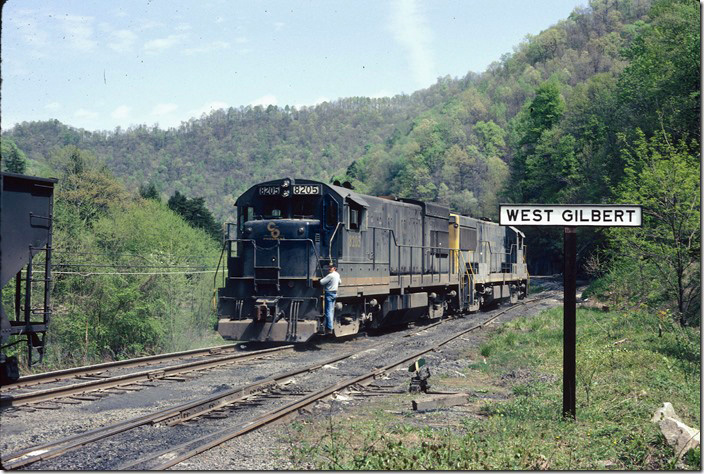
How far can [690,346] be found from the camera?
13.7 m

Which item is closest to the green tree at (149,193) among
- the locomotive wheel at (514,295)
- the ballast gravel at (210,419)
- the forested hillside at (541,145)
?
the forested hillside at (541,145)

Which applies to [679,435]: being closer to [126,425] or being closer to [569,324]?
[569,324]

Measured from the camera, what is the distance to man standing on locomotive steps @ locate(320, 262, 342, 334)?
16016mm

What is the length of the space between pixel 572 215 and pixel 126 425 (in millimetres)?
5830

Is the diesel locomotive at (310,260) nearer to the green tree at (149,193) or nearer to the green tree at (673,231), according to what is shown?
the green tree at (673,231)

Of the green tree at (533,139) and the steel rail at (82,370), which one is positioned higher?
the green tree at (533,139)

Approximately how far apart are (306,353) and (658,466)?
33.8 ft

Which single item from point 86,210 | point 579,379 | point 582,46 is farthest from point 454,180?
point 579,379

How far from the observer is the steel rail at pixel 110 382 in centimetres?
988

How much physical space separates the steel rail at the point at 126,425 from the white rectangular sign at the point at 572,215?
483cm

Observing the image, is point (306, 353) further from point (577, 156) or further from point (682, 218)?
point (577, 156)

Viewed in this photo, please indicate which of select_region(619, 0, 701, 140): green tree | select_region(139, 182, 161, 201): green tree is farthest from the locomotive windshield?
select_region(139, 182, 161, 201): green tree

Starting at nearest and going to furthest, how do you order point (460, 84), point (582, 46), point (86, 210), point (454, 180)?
point (86, 210) < point (454, 180) < point (582, 46) < point (460, 84)

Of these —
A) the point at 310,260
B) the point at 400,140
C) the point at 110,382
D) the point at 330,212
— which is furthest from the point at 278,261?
the point at 400,140
